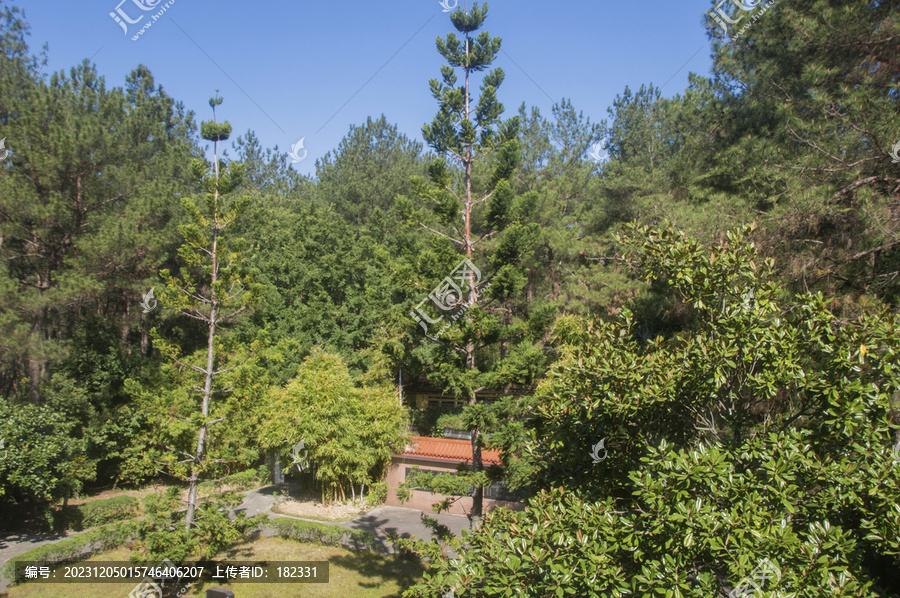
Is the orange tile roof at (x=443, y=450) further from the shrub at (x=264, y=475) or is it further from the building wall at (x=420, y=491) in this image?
the shrub at (x=264, y=475)

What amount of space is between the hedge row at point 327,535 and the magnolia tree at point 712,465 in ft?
31.0

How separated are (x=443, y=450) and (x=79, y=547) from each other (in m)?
9.20

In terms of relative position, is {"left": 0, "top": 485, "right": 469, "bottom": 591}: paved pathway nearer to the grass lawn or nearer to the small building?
the small building

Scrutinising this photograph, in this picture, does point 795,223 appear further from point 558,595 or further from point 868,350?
point 558,595

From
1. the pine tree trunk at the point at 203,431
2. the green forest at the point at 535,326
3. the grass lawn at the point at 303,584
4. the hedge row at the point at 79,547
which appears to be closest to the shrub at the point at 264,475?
the green forest at the point at 535,326

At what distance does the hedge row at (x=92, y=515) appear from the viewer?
1384 centimetres

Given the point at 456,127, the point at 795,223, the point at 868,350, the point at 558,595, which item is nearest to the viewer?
the point at 558,595

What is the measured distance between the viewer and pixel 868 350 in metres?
3.53

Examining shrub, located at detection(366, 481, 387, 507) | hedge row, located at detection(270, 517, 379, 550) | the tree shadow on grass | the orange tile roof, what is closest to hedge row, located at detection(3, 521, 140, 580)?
hedge row, located at detection(270, 517, 379, 550)

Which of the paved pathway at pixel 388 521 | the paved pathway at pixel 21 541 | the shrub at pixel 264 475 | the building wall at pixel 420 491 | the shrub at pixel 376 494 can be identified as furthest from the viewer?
A: the shrub at pixel 264 475

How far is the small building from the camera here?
51.4ft

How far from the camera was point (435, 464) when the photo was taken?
16328 mm

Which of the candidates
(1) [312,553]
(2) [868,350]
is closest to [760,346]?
(2) [868,350]

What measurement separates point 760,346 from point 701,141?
10962mm
